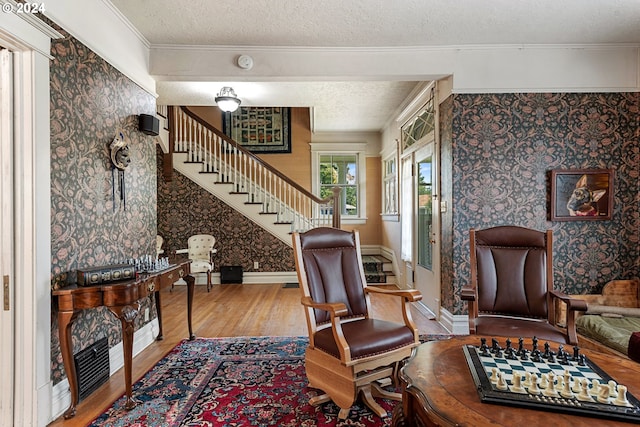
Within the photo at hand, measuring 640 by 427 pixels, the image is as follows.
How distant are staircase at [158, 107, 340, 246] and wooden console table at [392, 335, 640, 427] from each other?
452 centimetres

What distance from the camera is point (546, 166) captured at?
3615 mm

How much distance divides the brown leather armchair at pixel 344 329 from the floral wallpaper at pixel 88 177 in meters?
1.52

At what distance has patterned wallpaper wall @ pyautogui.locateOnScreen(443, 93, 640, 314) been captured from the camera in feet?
11.7

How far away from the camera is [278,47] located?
362 cm

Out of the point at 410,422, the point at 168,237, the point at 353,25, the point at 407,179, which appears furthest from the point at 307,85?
the point at 410,422

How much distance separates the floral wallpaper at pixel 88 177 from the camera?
7.42ft

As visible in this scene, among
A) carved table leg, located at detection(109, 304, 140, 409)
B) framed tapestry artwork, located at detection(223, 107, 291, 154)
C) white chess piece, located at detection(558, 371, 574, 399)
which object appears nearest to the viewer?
white chess piece, located at detection(558, 371, 574, 399)

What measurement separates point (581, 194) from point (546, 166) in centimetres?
→ 44

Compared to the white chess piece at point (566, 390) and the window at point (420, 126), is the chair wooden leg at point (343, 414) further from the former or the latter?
the window at point (420, 126)

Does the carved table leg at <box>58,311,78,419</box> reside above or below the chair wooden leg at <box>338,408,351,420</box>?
above

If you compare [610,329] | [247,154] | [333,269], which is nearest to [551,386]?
[333,269]

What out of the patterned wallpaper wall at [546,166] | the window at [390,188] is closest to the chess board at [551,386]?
the patterned wallpaper wall at [546,166]

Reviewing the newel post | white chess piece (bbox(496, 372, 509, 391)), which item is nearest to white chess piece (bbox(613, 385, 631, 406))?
white chess piece (bbox(496, 372, 509, 391))

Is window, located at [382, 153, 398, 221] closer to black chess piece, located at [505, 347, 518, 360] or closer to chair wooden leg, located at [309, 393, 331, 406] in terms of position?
chair wooden leg, located at [309, 393, 331, 406]
